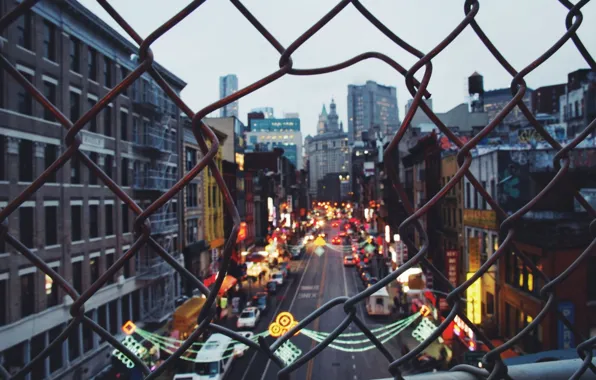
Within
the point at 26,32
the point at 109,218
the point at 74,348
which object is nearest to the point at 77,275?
the point at 74,348

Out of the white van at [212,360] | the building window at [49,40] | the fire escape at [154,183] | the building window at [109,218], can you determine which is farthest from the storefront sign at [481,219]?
the building window at [49,40]

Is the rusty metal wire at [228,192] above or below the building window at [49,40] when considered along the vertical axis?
below

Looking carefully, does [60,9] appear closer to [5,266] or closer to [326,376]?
[5,266]

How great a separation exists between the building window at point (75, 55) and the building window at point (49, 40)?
1.09m

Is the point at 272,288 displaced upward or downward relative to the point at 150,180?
downward

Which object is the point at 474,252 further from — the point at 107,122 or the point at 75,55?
the point at 75,55

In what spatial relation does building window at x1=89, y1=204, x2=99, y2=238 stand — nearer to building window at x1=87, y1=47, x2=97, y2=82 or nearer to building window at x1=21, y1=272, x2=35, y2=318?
building window at x1=21, y1=272, x2=35, y2=318

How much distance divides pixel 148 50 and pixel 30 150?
17623 millimetres

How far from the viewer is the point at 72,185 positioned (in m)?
19.5

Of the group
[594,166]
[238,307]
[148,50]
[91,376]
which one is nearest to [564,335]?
[594,166]

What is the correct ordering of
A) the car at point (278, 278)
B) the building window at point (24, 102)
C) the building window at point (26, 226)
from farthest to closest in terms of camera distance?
the car at point (278, 278) < the building window at point (26, 226) < the building window at point (24, 102)

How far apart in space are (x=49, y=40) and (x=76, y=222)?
7052 millimetres

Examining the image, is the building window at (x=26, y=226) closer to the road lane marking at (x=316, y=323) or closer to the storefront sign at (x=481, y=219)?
the road lane marking at (x=316, y=323)

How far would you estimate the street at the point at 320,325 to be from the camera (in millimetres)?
23188
